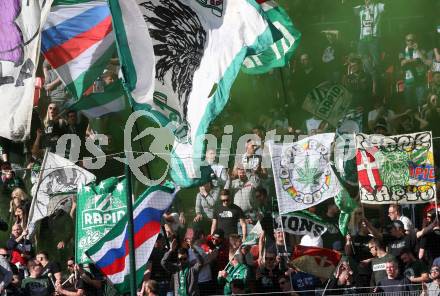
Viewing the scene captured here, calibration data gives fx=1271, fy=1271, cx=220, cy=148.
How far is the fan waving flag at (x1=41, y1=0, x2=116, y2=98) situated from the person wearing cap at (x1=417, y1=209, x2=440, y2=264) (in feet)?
18.3

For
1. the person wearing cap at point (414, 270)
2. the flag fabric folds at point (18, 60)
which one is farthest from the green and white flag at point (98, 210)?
the person wearing cap at point (414, 270)

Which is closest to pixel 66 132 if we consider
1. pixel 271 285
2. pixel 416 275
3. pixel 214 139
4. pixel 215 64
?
pixel 214 139

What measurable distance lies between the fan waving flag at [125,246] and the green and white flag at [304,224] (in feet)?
5.78

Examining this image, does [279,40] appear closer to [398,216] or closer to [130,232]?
[398,216]

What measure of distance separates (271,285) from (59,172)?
3.38 meters

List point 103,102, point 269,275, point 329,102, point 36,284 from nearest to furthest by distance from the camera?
point 269,275 < point 36,284 < point 103,102 < point 329,102

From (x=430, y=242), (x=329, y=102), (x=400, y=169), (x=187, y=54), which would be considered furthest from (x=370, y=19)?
(x=430, y=242)

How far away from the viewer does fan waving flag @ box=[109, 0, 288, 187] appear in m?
16.8

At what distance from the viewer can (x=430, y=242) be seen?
→ 16.4 meters

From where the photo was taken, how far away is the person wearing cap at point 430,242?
16281mm

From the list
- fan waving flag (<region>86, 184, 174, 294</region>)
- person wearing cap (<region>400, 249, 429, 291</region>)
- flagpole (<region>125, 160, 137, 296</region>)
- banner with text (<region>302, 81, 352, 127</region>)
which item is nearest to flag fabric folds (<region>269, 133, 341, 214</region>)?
person wearing cap (<region>400, 249, 429, 291</region>)

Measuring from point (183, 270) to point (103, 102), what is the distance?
3.32m

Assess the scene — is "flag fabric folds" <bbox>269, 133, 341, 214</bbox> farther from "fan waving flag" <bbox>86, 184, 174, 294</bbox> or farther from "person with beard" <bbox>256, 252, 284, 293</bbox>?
"fan waving flag" <bbox>86, 184, 174, 294</bbox>

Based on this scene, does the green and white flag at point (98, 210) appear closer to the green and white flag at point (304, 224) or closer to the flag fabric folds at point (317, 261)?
the green and white flag at point (304, 224)
